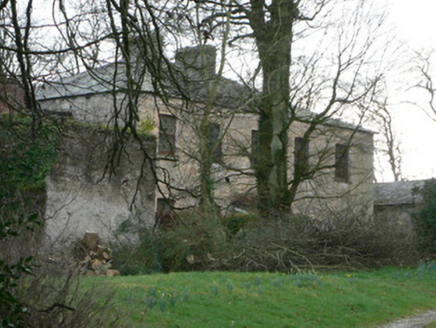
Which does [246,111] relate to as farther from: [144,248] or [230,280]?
[230,280]

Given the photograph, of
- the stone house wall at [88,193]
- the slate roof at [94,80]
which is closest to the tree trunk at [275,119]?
the stone house wall at [88,193]

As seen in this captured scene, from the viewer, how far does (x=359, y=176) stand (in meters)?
→ 36.9

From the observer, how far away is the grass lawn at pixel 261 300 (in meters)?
9.06

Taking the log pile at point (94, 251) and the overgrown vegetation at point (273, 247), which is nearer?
the log pile at point (94, 251)

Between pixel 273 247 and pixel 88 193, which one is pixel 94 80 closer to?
pixel 273 247

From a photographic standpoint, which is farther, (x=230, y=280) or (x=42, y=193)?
(x=42, y=193)

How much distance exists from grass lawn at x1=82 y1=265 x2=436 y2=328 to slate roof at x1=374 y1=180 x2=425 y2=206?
91.9ft

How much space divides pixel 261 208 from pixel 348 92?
518cm

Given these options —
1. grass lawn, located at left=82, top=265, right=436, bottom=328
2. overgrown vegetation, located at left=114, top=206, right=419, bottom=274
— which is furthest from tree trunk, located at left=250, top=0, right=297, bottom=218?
grass lawn, located at left=82, top=265, right=436, bottom=328

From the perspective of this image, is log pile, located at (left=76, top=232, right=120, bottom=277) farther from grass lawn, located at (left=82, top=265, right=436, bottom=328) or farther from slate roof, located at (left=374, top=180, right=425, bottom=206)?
slate roof, located at (left=374, top=180, right=425, bottom=206)

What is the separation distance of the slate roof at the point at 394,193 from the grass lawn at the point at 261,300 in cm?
2802

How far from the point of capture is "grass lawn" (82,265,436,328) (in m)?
9.06

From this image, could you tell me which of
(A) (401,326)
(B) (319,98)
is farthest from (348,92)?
(A) (401,326)

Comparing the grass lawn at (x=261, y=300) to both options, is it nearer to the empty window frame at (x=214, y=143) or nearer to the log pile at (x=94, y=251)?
the log pile at (x=94, y=251)
